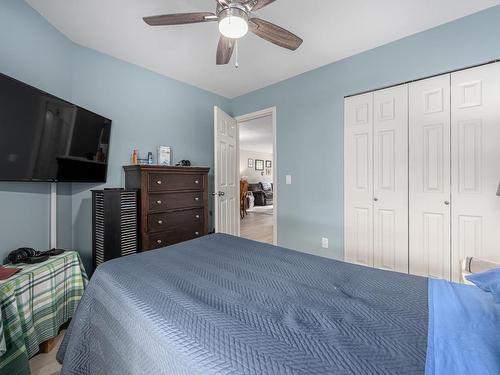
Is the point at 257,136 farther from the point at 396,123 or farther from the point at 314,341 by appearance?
the point at 314,341

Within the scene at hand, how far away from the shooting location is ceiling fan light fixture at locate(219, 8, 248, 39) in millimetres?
1424

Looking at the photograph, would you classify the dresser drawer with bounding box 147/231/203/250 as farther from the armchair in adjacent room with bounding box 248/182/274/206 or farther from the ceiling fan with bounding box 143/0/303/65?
the armchair in adjacent room with bounding box 248/182/274/206

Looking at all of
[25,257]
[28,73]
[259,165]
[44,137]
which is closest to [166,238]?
[25,257]

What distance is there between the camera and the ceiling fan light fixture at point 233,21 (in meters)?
1.42

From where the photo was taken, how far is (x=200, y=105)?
11.5 feet

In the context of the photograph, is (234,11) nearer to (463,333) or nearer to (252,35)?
(252,35)

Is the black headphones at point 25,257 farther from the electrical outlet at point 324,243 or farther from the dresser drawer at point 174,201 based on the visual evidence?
the electrical outlet at point 324,243

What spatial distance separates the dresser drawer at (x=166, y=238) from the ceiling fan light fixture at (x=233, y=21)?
6.36ft

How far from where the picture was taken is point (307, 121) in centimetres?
302

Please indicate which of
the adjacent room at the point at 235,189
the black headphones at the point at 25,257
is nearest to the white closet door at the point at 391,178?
the adjacent room at the point at 235,189

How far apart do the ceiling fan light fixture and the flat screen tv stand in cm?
134

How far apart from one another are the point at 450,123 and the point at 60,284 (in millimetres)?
3376

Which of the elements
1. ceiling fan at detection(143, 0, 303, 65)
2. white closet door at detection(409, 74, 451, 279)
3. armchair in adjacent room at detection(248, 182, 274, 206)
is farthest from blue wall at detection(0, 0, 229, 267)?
armchair in adjacent room at detection(248, 182, 274, 206)

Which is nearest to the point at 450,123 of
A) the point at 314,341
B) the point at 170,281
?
the point at 314,341
